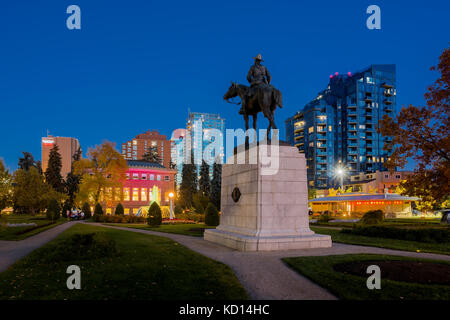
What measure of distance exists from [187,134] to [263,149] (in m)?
185

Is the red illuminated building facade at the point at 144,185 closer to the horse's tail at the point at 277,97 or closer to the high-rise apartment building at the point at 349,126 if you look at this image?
the high-rise apartment building at the point at 349,126

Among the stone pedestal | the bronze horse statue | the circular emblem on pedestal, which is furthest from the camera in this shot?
the circular emblem on pedestal

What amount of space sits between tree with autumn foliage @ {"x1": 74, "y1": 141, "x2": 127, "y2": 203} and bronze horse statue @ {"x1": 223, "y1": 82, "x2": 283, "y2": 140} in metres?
34.8

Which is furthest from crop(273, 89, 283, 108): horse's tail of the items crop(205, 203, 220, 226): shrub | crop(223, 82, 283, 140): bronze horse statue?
crop(205, 203, 220, 226): shrub

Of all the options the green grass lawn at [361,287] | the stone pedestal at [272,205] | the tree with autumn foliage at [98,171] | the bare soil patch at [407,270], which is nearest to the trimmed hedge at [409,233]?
the stone pedestal at [272,205]

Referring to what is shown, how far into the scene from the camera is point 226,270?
848 centimetres

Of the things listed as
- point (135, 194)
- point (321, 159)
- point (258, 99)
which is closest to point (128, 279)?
point (258, 99)

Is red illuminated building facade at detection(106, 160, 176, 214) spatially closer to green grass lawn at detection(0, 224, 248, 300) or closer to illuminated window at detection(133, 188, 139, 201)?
illuminated window at detection(133, 188, 139, 201)

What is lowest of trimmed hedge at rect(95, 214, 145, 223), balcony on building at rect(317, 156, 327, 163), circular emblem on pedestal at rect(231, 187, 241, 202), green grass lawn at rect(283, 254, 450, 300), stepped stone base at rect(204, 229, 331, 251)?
trimmed hedge at rect(95, 214, 145, 223)

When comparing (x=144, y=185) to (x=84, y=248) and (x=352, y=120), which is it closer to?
(x=84, y=248)

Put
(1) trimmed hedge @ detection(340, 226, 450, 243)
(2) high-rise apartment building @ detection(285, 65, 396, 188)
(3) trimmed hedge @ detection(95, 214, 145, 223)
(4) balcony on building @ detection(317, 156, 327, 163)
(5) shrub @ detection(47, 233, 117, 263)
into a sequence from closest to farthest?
1. (5) shrub @ detection(47, 233, 117, 263)
2. (1) trimmed hedge @ detection(340, 226, 450, 243)
3. (3) trimmed hedge @ detection(95, 214, 145, 223)
4. (2) high-rise apartment building @ detection(285, 65, 396, 188)
5. (4) balcony on building @ detection(317, 156, 327, 163)

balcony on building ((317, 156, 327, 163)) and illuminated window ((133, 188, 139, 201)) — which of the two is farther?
balcony on building ((317, 156, 327, 163))

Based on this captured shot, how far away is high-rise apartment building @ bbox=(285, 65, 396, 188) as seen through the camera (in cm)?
9269
